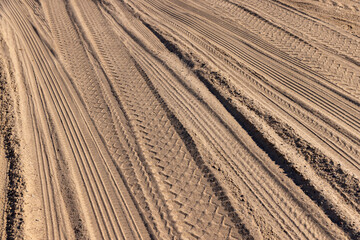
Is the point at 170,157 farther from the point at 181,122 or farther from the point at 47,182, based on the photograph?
the point at 47,182

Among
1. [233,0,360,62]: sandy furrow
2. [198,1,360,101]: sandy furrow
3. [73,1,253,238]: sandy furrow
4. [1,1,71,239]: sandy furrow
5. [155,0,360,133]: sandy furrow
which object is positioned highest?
[233,0,360,62]: sandy furrow

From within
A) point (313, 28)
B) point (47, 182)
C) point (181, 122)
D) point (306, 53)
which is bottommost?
point (47, 182)

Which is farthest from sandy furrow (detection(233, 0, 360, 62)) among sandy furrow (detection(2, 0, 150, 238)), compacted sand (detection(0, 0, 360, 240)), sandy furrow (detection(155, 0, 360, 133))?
sandy furrow (detection(2, 0, 150, 238))

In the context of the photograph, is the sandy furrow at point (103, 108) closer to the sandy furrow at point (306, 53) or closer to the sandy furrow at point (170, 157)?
the sandy furrow at point (170, 157)

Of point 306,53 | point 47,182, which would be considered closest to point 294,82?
point 306,53

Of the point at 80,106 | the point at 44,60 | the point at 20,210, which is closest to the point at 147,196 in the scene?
the point at 20,210

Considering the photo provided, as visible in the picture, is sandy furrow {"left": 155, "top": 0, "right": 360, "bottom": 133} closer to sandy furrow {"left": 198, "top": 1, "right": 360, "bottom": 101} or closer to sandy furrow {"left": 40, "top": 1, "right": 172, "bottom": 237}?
sandy furrow {"left": 198, "top": 1, "right": 360, "bottom": 101}

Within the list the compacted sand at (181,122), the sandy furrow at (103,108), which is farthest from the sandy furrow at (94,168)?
the sandy furrow at (103,108)
